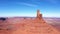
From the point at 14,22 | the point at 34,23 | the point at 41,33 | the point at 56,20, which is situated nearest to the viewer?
the point at 41,33

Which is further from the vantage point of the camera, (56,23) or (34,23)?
(56,23)

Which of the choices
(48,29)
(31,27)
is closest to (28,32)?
(31,27)

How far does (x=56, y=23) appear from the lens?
1484 centimetres

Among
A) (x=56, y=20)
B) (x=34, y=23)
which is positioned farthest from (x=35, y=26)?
(x=56, y=20)

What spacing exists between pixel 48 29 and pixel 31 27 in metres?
1.18

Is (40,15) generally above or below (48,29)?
above

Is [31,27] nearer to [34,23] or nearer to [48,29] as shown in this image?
[34,23]

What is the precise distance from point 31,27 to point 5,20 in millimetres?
8133

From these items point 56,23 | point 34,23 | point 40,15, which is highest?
point 40,15

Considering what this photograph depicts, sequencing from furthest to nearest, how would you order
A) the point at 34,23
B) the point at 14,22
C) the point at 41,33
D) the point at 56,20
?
the point at 14,22 < the point at 56,20 < the point at 34,23 < the point at 41,33

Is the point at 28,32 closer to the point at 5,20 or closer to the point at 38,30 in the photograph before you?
the point at 38,30

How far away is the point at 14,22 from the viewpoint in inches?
623

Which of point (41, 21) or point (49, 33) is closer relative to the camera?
point (49, 33)

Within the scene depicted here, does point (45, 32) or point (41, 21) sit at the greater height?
point (41, 21)
